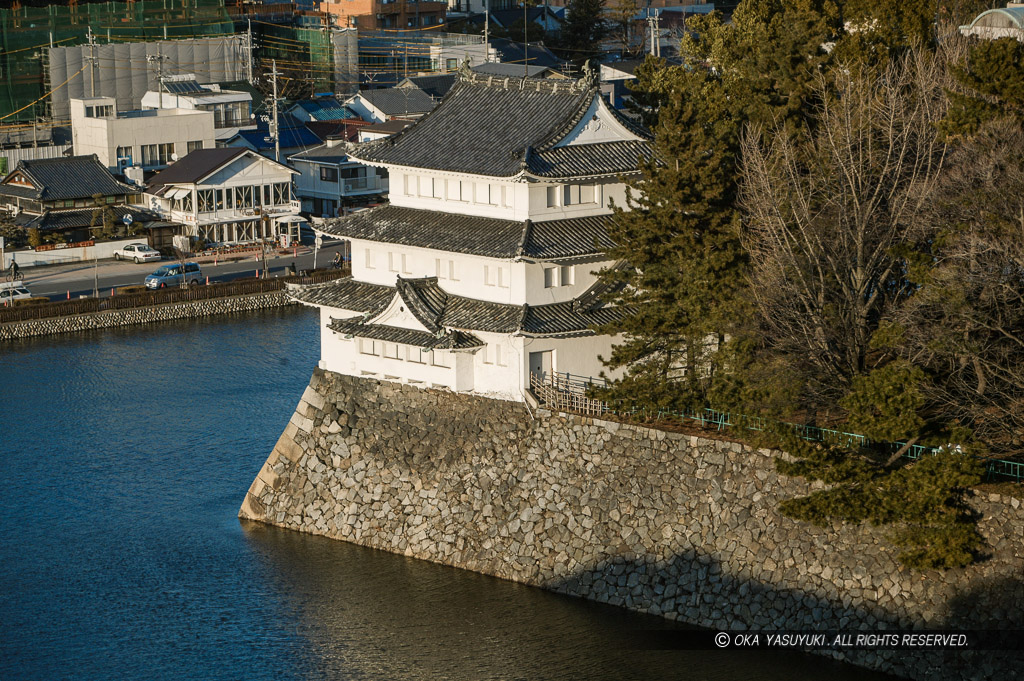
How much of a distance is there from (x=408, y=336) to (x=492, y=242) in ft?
11.8

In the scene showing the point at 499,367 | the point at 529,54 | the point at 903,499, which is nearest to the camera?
the point at 903,499

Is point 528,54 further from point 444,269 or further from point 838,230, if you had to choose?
point 838,230

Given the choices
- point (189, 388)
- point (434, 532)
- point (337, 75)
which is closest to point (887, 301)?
point (434, 532)

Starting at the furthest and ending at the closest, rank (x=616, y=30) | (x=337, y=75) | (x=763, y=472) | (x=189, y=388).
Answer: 1. (x=616, y=30)
2. (x=337, y=75)
3. (x=189, y=388)
4. (x=763, y=472)

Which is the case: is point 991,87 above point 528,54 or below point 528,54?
below

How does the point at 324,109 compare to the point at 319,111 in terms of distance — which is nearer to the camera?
the point at 319,111

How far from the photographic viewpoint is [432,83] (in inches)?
4085

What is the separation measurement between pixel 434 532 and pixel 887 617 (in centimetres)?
1251

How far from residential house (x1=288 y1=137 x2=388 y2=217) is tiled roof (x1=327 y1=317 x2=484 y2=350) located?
3992cm

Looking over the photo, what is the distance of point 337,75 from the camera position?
116 meters

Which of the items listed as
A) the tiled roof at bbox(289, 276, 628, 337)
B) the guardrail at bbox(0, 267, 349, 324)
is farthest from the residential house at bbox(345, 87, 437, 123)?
the tiled roof at bbox(289, 276, 628, 337)

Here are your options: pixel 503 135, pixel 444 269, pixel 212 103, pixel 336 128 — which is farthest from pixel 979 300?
pixel 212 103

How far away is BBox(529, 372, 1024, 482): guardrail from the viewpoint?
118ft

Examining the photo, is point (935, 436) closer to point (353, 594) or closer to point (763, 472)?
point (763, 472)
